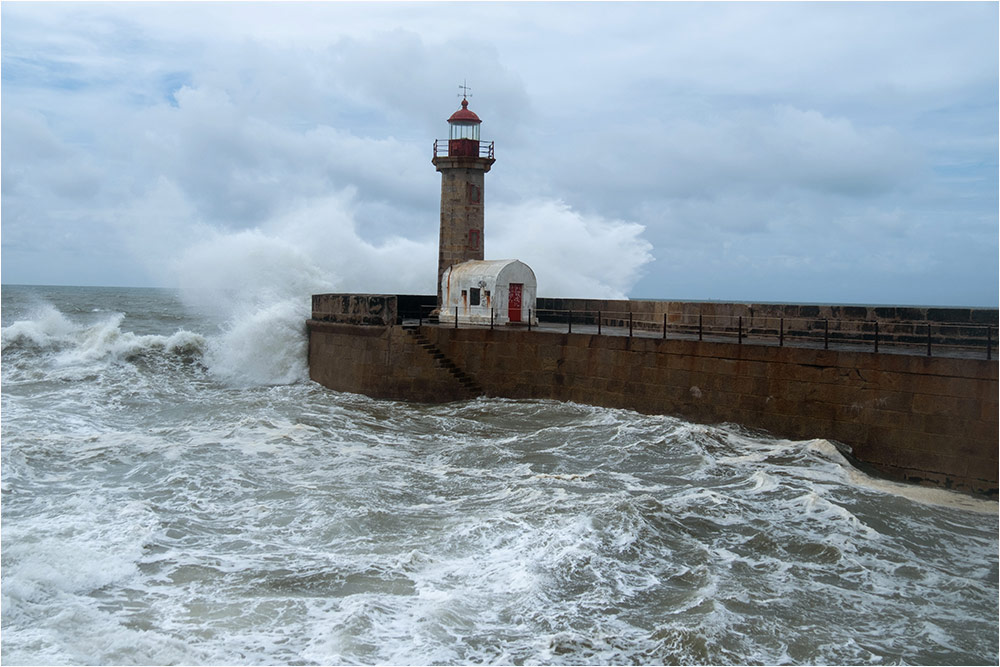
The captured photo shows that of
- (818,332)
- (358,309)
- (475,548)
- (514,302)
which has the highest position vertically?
(514,302)

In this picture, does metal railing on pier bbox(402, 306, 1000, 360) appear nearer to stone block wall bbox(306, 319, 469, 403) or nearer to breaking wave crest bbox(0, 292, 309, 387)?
stone block wall bbox(306, 319, 469, 403)

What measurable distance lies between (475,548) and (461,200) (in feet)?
36.6

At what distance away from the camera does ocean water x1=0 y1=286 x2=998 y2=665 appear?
4.96m

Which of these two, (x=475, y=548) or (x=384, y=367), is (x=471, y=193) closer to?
(x=384, y=367)

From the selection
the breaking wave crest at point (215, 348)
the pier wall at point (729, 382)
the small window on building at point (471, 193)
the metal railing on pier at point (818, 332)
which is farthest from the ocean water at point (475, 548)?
the small window on building at point (471, 193)

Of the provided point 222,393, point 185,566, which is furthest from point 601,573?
point 222,393

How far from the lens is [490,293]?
15320mm

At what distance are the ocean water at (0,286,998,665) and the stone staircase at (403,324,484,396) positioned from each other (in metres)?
2.09

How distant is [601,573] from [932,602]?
2.27 metres

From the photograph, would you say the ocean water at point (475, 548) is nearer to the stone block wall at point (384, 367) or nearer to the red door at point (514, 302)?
the stone block wall at point (384, 367)

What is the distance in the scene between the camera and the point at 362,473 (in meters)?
8.91

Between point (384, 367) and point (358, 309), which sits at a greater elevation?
point (358, 309)

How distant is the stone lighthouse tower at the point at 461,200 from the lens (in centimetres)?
1669

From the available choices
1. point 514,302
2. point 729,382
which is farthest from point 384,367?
point 729,382
